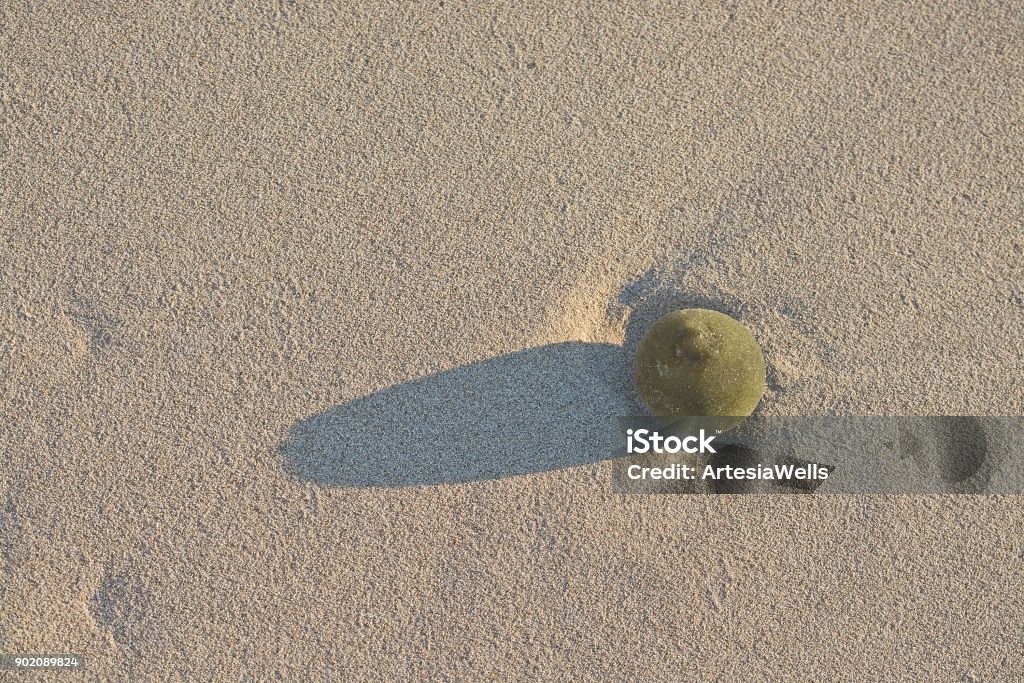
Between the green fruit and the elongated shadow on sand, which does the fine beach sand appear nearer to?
the elongated shadow on sand

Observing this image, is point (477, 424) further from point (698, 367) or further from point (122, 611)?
point (122, 611)

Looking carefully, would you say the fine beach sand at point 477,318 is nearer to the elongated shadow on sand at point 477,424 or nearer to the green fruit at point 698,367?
the elongated shadow on sand at point 477,424

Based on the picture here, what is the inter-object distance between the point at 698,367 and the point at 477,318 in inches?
53.7

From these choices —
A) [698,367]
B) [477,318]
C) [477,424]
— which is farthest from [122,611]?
[698,367]

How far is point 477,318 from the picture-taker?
4309 mm

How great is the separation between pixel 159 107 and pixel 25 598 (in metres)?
3.07

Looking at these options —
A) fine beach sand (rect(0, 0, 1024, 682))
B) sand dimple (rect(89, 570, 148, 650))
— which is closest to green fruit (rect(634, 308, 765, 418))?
fine beach sand (rect(0, 0, 1024, 682))

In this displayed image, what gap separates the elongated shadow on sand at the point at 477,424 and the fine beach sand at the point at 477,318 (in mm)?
22

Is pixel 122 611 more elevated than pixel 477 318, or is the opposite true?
pixel 477 318

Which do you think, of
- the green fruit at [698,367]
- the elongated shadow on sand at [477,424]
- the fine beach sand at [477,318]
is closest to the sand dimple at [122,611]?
the fine beach sand at [477,318]

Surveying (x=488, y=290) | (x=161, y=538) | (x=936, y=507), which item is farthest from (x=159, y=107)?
(x=936, y=507)

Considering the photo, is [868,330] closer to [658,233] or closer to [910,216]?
[910,216]

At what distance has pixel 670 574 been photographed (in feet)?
14.0

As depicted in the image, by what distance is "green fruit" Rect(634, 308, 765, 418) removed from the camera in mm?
3699
